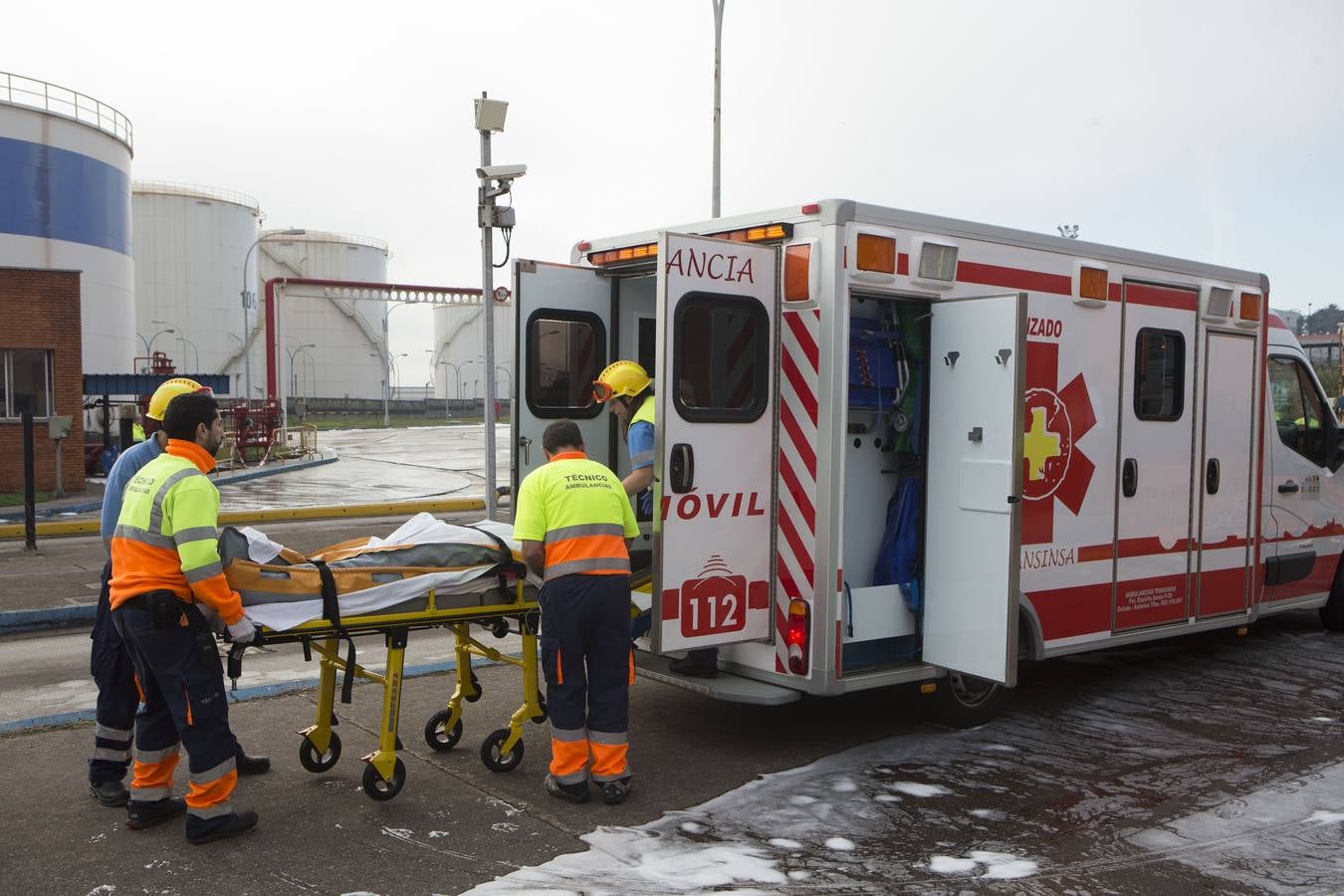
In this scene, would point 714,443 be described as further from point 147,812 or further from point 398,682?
point 147,812

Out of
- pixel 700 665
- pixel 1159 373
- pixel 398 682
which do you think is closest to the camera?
pixel 398 682

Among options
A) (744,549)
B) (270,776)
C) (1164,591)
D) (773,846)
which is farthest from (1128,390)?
(270,776)

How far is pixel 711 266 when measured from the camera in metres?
5.59

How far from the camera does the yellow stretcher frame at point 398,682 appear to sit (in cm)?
502

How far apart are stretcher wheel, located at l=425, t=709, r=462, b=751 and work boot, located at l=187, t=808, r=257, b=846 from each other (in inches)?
46.8

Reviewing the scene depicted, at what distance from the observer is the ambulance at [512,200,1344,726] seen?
18.7ft

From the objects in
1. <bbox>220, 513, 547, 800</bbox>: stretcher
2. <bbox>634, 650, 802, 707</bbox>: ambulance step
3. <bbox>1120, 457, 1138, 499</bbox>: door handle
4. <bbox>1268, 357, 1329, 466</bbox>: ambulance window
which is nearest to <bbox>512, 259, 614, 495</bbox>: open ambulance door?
<bbox>220, 513, 547, 800</bbox>: stretcher

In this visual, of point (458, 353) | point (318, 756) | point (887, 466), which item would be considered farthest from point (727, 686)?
point (458, 353)

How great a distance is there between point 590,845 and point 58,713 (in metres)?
3.56

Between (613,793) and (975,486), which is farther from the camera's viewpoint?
(975,486)

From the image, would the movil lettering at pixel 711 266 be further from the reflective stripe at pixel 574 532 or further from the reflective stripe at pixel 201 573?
the reflective stripe at pixel 201 573

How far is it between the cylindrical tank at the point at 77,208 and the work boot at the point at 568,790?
26574 millimetres

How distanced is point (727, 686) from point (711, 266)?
2.13 m

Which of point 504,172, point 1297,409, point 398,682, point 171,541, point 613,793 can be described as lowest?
point 613,793
